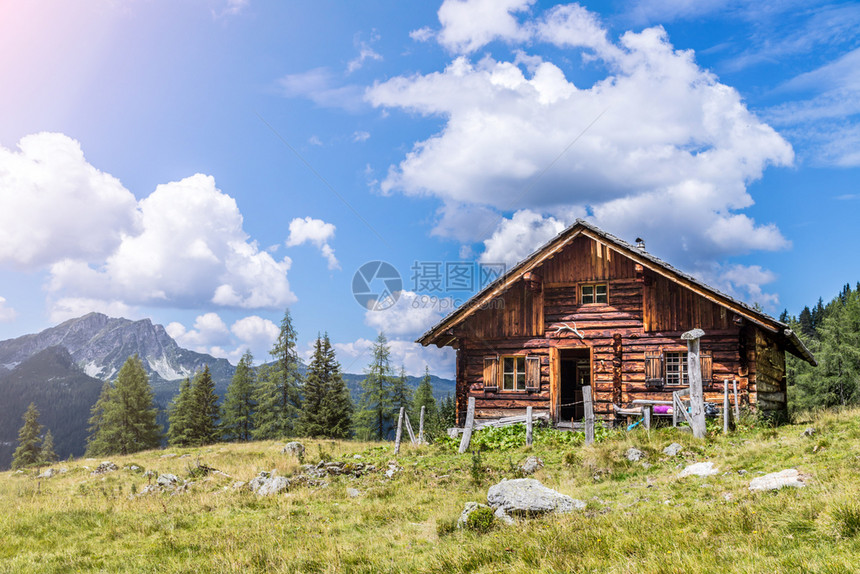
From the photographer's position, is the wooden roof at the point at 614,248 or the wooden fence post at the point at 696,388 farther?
the wooden roof at the point at 614,248

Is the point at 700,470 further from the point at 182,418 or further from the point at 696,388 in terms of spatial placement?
the point at 182,418

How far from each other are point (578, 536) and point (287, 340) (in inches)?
2043

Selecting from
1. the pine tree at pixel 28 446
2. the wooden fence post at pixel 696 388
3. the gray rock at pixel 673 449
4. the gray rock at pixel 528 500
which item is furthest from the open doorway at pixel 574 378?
the pine tree at pixel 28 446

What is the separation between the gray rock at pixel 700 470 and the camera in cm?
1111

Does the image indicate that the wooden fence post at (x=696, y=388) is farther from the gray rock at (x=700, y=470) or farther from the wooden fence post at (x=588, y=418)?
the gray rock at (x=700, y=470)

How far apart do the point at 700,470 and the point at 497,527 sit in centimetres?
561

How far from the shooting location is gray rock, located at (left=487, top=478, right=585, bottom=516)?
28.5 ft

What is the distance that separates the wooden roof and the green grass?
3.93 meters

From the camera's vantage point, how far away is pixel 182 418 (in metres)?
60.7

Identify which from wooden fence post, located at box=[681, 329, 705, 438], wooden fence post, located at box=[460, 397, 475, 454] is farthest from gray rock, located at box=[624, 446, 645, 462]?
wooden fence post, located at box=[460, 397, 475, 454]

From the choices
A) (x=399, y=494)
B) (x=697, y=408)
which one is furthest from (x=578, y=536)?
(x=697, y=408)

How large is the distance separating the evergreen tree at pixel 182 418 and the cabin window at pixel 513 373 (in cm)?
4636

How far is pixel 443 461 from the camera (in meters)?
16.5

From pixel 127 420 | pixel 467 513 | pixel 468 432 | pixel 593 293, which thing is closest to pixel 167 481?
pixel 468 432
